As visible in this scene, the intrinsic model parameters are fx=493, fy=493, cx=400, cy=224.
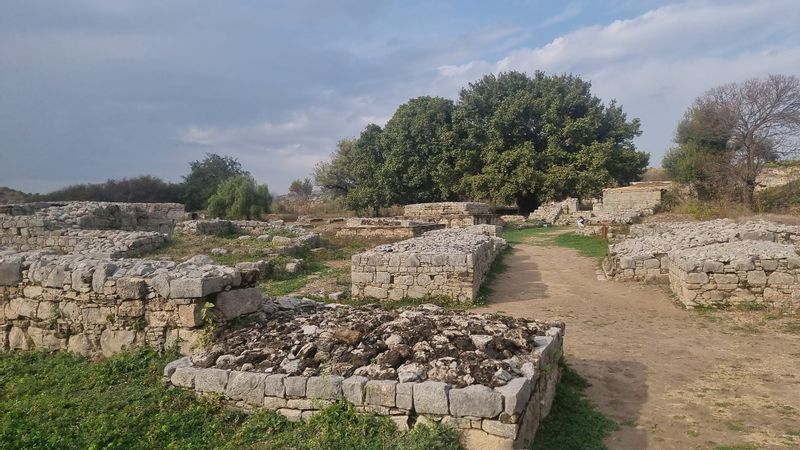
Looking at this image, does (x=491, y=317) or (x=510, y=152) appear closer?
(x=491, y=317)

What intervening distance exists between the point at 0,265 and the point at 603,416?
690 cm

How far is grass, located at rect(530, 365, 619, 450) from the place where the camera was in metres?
4.23

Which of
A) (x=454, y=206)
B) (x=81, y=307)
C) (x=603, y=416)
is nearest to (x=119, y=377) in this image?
(x=81, y=307)

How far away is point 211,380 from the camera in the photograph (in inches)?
166

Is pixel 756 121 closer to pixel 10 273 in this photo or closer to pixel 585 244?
pixel 585 244

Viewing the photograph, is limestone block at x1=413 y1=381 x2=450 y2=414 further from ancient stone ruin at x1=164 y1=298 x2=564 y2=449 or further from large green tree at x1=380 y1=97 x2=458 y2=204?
large green tree at x1=380 y1=97 x2=458 y2=204

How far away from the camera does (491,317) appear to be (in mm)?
5309

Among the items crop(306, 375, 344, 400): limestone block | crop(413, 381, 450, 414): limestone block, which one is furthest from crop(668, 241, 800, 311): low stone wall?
crop(306, 375, 344, 400): limestone block

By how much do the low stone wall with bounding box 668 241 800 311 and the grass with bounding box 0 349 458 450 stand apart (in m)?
7.54

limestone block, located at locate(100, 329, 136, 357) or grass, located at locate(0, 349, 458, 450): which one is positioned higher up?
limestone block, located at locate(100, 329, 136, 357)

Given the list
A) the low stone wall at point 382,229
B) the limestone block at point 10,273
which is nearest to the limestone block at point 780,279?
the limestone block at point 10,273

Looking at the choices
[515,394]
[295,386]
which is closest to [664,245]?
[515,394]

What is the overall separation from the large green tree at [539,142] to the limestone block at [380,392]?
28432mm

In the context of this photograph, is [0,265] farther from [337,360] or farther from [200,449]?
[337,360]
